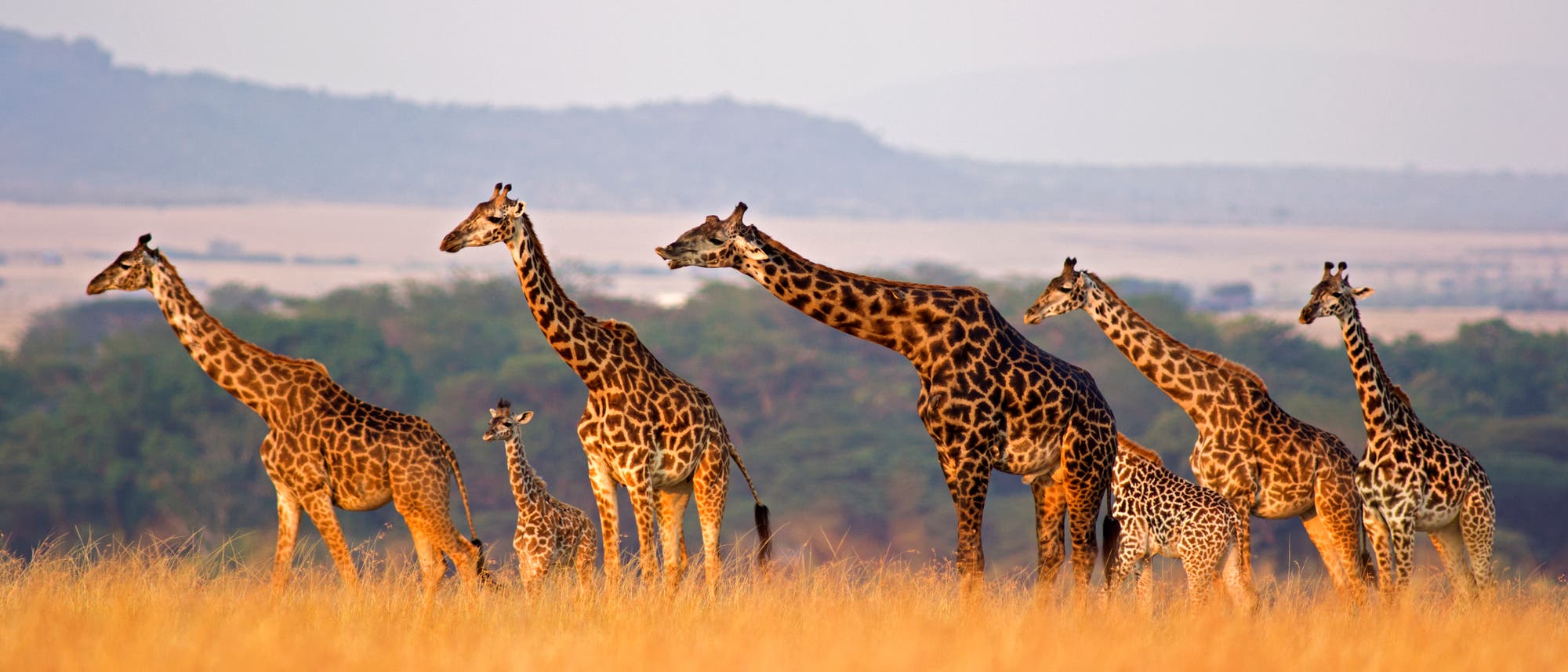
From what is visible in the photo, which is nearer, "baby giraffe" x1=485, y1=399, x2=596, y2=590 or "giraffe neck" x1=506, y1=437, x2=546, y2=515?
"baby giraffe" x1=485, y1=399, x2=596, y2=590

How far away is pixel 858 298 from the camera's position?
8992mm

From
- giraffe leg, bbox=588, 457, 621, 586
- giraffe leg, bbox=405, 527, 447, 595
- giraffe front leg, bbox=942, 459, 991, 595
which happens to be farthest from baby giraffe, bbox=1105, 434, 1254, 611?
giraffe leg, bbox=405, 527, 447, 595

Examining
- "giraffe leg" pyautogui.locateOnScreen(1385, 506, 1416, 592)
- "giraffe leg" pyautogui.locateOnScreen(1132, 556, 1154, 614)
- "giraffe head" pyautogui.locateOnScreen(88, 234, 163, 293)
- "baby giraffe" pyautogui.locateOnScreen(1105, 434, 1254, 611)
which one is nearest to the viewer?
"giraffe leg" pyautogui.locateOnScreen(1132, 556, 1154, 614)

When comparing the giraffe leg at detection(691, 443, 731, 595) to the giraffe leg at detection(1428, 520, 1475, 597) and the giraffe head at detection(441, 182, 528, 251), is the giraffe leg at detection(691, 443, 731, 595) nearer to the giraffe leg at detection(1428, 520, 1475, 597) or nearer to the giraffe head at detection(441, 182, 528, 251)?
the giraffe head at detection(441, 182, 528, 251)

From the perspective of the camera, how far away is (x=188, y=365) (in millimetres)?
56094

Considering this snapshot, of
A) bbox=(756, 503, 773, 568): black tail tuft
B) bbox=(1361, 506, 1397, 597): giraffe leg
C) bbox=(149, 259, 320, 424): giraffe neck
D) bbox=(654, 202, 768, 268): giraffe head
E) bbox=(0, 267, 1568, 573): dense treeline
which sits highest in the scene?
bbox=(654, 202, 768, 268): giraffe head

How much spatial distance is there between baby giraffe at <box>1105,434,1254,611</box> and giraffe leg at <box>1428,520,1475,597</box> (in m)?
1.31

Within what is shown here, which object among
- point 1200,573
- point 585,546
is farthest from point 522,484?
point 1200,573

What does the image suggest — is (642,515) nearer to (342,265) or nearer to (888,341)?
(888,341)

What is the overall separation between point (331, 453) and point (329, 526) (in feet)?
1.37

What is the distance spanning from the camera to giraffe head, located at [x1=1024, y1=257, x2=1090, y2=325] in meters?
9.62

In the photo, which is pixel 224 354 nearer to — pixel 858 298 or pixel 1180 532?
pixel 858 298

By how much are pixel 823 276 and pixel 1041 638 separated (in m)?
2.28

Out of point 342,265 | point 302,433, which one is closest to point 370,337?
point 302,433
